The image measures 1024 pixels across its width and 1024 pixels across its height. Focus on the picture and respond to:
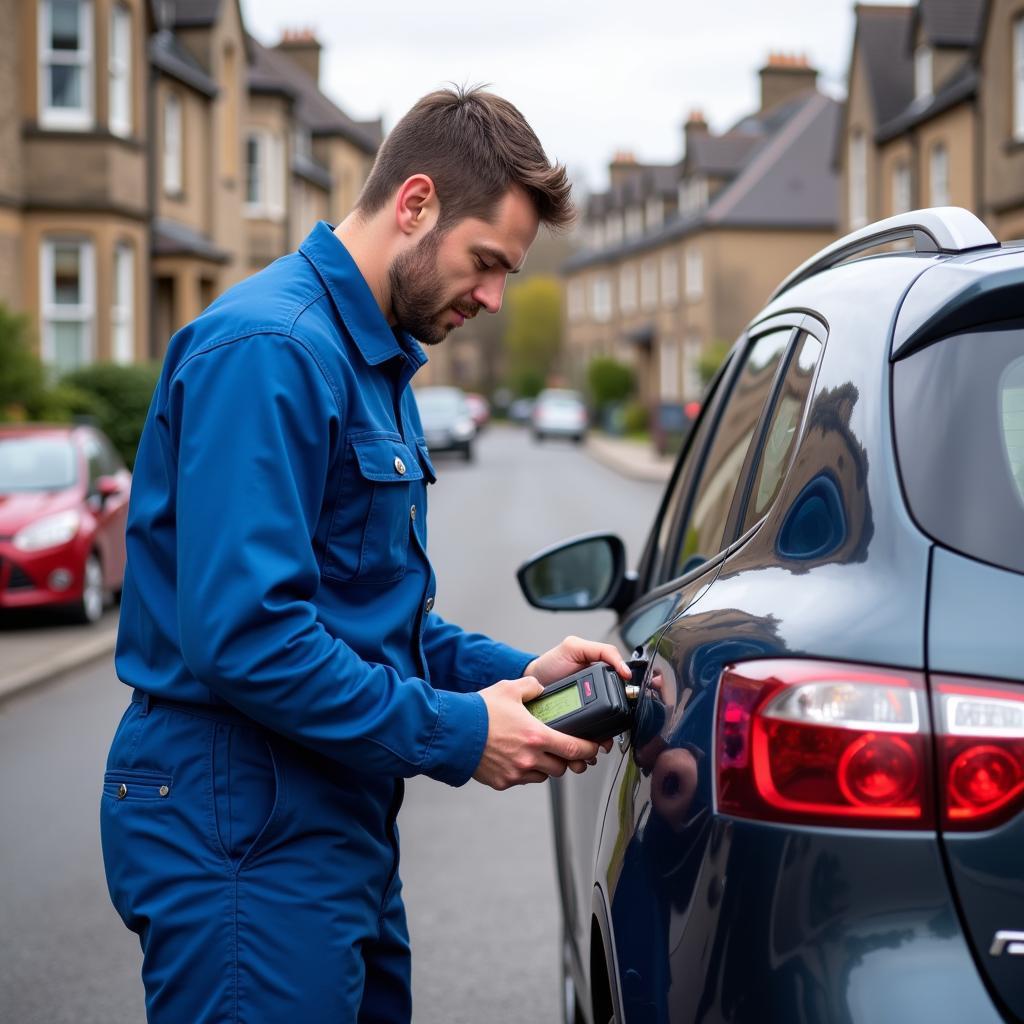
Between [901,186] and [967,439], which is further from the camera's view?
[901,186]

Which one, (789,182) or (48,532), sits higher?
(789,182)

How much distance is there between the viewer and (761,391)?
285cm

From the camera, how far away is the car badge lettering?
1.67 meters

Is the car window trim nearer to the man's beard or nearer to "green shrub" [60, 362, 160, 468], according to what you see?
the man's beard

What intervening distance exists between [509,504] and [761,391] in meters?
23.8

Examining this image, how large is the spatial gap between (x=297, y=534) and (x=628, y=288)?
6973cm

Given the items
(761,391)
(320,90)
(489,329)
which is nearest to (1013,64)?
(761,391)

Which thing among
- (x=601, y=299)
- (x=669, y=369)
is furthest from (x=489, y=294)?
(x=601, y=299)

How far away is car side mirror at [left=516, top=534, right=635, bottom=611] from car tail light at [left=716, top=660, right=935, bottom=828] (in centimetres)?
182

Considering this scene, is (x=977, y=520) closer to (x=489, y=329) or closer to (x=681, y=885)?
(x=681, y=885)

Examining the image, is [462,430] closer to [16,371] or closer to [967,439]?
[16,371]

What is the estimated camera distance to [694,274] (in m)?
59.3

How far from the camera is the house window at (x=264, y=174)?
39688mm

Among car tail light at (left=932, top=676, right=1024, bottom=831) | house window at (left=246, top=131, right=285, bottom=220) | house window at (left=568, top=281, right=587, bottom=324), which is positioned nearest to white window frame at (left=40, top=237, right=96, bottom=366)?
house window at (left=246, top=131, right=285, bottom=220)
